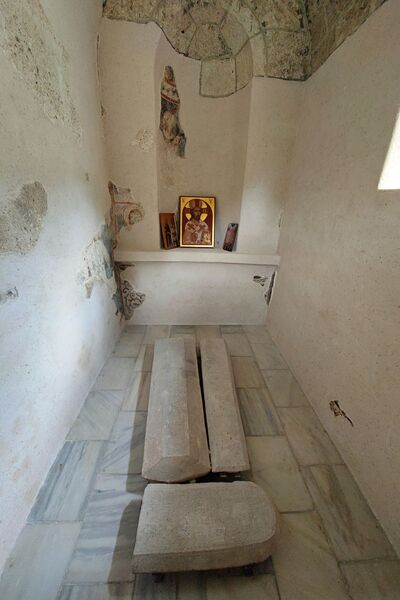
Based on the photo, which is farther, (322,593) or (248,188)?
(248,188)

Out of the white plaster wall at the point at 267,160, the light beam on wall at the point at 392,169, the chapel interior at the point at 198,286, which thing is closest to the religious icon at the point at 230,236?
the chapel interior at the point at 198,286

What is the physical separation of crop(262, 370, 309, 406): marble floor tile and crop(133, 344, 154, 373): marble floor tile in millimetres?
1018

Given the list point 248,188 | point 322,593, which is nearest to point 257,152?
point 248,188

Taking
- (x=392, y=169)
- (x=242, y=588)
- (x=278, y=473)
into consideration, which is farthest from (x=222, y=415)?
(x=392, y=169)

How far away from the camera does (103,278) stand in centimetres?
203

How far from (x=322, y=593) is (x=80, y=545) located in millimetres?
987

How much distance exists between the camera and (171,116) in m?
2.32

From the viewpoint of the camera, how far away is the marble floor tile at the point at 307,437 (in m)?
1.37

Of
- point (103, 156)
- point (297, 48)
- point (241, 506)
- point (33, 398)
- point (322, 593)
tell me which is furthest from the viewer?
point (103, 156)

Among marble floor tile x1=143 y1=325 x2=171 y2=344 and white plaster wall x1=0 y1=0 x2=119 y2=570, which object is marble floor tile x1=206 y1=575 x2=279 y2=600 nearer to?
white plaster wall x1=0 y1=0 x2=119 y2=570

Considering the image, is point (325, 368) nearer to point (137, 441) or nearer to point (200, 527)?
point (200, 527)

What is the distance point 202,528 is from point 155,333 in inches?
71.9

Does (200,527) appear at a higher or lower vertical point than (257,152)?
lower

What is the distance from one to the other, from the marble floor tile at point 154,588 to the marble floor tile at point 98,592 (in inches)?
1.2
